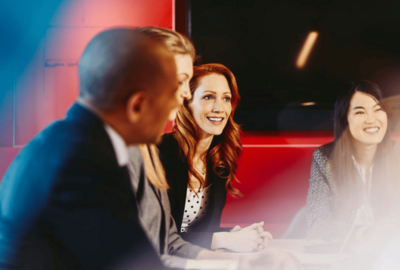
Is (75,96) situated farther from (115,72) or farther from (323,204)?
(323,204)

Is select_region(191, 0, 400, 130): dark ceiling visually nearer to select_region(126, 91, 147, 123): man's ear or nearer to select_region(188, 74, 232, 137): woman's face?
select_region(188, 74, 232, 137): woman's face

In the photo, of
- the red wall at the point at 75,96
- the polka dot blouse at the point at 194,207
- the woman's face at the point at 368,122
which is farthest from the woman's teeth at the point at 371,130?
the polka dot blouse at the point at 194,207

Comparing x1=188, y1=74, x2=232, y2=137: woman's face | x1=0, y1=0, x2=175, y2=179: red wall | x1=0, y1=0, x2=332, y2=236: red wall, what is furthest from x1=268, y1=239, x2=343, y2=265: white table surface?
x1=0, y1=0, x2=175, y2=179: red wall

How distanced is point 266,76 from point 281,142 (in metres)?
0.20

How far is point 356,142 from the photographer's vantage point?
0.98 m

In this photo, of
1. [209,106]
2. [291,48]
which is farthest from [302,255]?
[291,48]

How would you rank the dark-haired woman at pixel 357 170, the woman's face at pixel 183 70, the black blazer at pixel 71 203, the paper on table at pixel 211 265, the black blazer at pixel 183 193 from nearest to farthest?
the black blazer at pixel 71 203, the paper on table at pixel 211 265, the woman's face at pixel 183 70, the black blazer at pixel 183 193, the dark-haired woman at pixel 357 170

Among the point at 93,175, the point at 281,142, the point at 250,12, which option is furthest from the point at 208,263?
the point at 250,12

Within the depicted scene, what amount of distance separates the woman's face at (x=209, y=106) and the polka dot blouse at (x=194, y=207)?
146mm

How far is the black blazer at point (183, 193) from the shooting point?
83 centimetres

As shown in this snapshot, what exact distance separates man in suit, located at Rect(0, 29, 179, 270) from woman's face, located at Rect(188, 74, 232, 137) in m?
0.34

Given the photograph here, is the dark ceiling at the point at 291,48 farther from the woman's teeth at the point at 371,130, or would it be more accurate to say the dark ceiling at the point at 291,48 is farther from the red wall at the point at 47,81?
the red wall at the point at 47,81

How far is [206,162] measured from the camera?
0.91 m

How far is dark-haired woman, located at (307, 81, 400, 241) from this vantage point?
0.95 m
